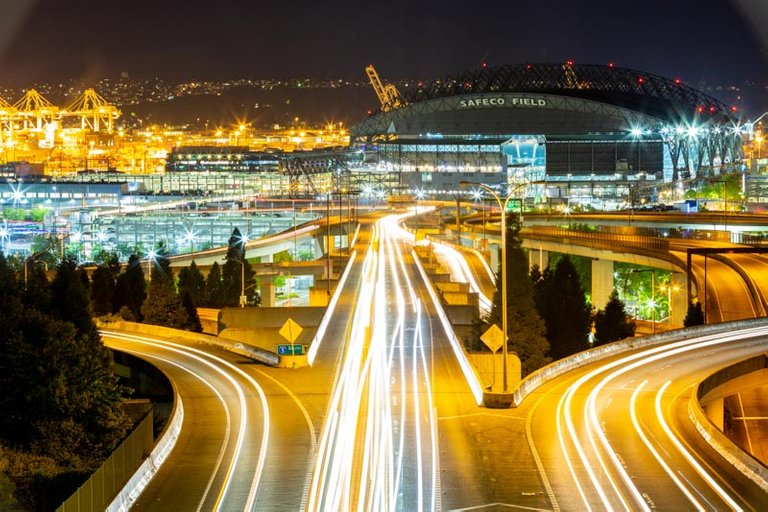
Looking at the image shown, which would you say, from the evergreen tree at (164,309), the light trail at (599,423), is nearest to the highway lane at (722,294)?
the light trail at (599,423)

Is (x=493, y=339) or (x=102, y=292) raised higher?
(x=493, y=339)

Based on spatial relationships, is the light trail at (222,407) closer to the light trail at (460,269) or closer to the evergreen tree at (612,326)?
the light trail at (460,269)

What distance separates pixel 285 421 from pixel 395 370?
5.95 meters

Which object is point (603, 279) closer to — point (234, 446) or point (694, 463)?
point (694, 463)

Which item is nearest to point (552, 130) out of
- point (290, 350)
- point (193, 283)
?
point (193, 283)

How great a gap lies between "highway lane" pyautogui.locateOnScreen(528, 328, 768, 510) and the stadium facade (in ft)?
354

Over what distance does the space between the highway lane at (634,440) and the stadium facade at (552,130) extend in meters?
108

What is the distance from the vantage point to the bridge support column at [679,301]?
153ft

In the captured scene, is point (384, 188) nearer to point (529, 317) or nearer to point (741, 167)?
point (741, 167)

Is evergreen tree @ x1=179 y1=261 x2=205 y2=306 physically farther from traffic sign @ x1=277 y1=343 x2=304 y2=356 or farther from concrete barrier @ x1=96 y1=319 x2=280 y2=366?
traffic sign @ x1=277 y1=343 x2=304 y2=356

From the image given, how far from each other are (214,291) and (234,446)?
3520cm

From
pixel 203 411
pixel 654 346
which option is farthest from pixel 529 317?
pixel 203 411

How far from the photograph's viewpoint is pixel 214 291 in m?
53.4

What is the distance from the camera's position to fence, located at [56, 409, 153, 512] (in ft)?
46.1
